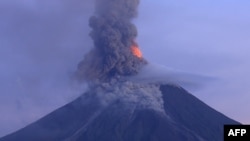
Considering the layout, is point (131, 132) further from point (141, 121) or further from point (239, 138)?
point (239, 138)

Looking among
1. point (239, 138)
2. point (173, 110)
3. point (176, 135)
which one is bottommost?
point (239, 138)

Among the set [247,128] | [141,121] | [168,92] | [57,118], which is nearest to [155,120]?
[141,121]

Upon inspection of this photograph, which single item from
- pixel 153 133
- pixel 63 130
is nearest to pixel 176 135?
pixel 153 133

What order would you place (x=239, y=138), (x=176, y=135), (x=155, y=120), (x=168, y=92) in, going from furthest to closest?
(x=168, y=92)
(x=155, y=120)
(x=176, y=135)
(x=239, y=138)

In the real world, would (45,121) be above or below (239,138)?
above

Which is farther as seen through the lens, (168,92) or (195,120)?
(168,92)

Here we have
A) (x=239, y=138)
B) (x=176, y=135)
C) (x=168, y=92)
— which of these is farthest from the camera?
(x=168, y=92)
